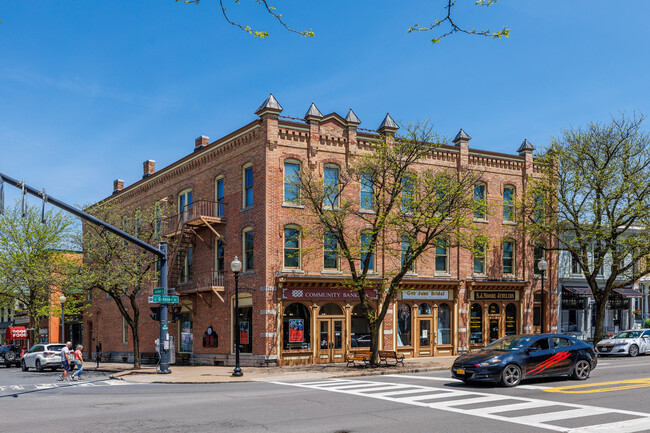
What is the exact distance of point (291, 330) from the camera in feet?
96.4

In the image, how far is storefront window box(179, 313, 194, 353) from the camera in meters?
34.9

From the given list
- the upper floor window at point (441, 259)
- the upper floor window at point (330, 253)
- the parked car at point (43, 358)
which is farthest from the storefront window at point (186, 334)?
the upper floor window at point (441, 259)

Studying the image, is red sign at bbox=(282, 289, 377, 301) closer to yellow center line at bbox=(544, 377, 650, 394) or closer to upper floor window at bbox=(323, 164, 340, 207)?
upper floor window at bbox=(323, 164, 340, 207)

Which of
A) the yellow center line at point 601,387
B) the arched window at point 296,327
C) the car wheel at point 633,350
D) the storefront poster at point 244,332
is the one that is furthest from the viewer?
the car wheel at point 633,350

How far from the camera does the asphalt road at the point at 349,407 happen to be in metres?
11.9

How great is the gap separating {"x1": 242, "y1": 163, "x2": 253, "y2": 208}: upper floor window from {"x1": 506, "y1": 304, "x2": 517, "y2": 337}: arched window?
1587cm

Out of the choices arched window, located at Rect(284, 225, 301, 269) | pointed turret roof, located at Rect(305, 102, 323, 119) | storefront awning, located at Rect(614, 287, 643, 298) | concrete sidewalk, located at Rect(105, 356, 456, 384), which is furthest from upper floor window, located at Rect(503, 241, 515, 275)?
pointed turret roof, located at Rect(305, 102, 323, 119)

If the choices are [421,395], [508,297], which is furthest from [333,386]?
[508,297]

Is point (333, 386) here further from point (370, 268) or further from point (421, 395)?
point (370, 268)

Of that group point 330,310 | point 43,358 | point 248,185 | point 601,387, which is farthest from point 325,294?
point 43,358

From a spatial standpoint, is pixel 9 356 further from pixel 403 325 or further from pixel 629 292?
pixel 629 292

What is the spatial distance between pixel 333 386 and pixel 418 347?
1396 centimetres

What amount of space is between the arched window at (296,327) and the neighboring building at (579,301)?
16453mm

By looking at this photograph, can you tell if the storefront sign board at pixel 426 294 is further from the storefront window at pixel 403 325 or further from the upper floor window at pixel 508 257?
the upper floor window at pixel 508 257
